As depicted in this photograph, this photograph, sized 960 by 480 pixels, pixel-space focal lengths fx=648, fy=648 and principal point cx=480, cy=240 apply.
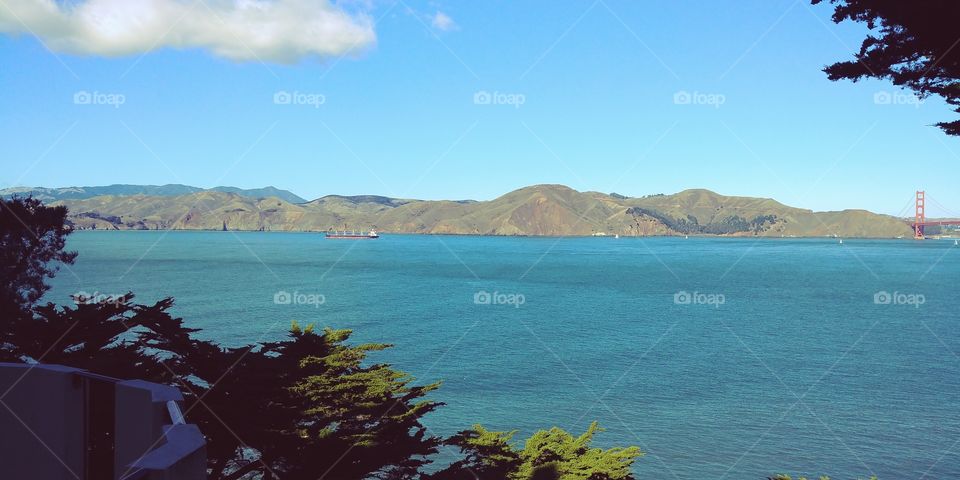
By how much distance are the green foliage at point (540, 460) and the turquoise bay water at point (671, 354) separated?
9.23m

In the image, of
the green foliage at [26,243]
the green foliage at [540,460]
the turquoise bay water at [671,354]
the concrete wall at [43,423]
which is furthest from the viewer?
the turquoise bay water at [671,354]

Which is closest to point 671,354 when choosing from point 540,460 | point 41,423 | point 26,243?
point 540,460

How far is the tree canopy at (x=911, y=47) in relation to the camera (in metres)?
5.74

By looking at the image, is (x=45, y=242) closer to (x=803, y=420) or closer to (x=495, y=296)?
(x=803, y=420)

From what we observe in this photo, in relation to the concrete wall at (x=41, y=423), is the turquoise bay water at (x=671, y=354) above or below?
below

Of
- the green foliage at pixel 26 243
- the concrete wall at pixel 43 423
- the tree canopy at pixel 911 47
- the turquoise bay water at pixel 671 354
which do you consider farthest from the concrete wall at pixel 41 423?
the turquoise bay water at pixel 671 354

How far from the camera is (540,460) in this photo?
37.8 ft

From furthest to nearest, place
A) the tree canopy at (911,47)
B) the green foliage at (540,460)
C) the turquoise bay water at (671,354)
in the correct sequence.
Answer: the turquoise bay water at (671,354)
the green foliage at (540,460)
the tree canopy at (911,47)

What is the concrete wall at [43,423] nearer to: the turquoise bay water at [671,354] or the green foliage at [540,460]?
the green foliage at [540,460]

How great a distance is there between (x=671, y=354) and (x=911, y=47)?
31.6m

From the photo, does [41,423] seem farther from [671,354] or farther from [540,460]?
[671,354]

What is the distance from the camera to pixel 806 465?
20.7 m

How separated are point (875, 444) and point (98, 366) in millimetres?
24332

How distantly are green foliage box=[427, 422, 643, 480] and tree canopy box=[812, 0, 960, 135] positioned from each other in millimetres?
7409
